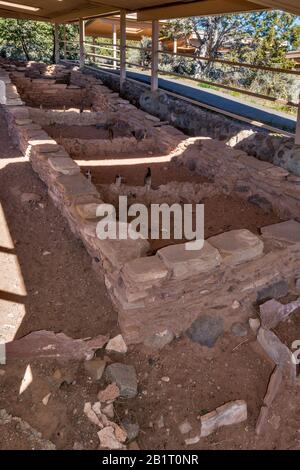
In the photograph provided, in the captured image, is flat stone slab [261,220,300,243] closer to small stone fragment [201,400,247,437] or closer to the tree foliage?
small stone fragment [201,400,247,437]

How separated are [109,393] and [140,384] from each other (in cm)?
24

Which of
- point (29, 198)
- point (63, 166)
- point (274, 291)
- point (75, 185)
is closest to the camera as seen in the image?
point (274, 291)

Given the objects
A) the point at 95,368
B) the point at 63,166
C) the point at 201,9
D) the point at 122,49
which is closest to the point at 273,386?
the point at 95,368

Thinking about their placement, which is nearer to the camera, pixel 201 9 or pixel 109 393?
pixel 109 393

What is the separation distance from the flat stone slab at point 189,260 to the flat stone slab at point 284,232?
79 centimetres

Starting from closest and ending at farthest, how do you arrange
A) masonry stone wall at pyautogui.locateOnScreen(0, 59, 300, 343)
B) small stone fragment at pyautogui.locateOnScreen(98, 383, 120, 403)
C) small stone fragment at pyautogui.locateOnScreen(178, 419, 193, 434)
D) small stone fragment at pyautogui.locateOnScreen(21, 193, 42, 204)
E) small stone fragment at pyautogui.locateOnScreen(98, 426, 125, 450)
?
small stone fragment at pyautogui.locateOnScreen(98, 426, 125, 450)
small stone fragment at pyautogui.locateOnScreen(178, 419, 193, 434)
small stone fragment at pyautogui.locateOnScreen(98, 383, 120, 403)
masonry stone wall at pyautogui.locateOnScreen(0, 59, 300, 343)
small stone fragment at pyautogui.locateOnScreen(21, 193, 42, 204)

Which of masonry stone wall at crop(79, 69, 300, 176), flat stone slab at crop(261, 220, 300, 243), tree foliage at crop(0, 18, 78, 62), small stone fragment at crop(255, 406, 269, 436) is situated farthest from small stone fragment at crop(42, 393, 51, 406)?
tree foliage at crop(0, 18, 78, 62)

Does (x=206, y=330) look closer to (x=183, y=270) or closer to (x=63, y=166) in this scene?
(x=183, y=270)

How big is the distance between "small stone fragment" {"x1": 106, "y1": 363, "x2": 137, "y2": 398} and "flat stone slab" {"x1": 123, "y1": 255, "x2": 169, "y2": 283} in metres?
0.62

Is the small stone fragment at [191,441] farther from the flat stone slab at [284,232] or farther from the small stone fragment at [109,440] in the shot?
the flat stone slab at [284,232]

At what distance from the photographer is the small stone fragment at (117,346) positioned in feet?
9.55

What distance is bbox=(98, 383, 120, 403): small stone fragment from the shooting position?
8.46ft

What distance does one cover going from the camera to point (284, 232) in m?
3.69

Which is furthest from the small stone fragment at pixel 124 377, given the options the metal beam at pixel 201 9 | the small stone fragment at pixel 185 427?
the metal beam at pixel 201 9
